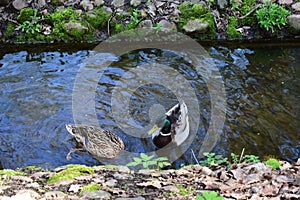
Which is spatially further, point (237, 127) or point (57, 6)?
point (57, 6)

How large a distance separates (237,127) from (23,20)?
5075mm

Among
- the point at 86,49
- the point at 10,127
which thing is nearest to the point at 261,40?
the point at 86,49

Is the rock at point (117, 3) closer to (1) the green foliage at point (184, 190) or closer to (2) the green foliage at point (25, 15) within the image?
(2) the green foliage at point (25, 15)

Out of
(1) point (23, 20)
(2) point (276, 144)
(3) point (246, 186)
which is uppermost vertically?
(1) point (23, 20)

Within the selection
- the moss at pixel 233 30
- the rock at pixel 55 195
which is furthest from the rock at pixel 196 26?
the rock at pixel 55 195

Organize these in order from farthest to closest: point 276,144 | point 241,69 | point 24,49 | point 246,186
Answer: point 24,49 → point 241,69 → point 276,144 → point 246,186

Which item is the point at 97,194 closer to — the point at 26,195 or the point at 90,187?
the point at 90,187

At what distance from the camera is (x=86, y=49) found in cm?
828

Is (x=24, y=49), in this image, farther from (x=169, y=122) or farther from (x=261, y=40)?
(x=261, y=40)

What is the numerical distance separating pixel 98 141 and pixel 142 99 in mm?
1390

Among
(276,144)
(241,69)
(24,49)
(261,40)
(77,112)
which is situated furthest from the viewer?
(261,40)

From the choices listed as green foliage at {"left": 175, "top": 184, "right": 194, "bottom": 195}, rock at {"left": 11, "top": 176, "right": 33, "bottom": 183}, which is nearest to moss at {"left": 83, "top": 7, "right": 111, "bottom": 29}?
rock at {"left": 11, "top": 176, "right": 33, "bottom": 183}

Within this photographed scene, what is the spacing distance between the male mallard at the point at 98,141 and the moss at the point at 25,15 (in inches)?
154

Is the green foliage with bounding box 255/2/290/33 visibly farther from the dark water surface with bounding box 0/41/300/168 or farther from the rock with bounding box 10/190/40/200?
the rock with bounding box 10/190/40/200
